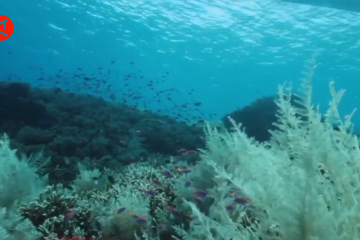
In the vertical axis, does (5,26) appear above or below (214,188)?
below

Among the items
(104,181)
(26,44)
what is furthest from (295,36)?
(26,44)

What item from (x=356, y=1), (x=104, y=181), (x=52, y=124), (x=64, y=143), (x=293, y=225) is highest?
(x=356, y=1)

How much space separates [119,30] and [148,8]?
11.7 meters

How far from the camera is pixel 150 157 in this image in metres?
9.94

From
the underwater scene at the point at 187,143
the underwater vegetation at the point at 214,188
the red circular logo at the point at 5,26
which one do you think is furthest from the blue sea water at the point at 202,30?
the underwater vegetation at the point at 214,188

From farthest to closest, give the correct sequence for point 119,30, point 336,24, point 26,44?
point 26,44
point 119,30
point 336,24

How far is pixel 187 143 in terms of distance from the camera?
12961mm

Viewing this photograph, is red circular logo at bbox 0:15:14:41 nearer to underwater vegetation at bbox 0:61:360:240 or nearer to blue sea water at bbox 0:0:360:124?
blue sea water at bbox 0:0:360:124

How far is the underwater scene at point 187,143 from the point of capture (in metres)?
1.82

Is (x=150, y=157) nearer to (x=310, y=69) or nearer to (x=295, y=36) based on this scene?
(x=310, y=69)

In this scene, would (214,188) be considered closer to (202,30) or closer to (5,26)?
(5,26)

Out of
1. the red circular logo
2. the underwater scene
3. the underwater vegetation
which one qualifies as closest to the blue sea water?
the underwater scene

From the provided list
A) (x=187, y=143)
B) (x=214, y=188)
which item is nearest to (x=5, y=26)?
(x=187, y=143)

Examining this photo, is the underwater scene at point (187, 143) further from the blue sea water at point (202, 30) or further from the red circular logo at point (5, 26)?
the red circular logo at point (5, 26)
